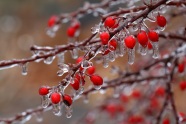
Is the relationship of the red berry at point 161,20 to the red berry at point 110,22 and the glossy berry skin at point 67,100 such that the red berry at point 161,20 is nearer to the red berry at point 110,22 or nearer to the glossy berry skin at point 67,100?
the red berry at point 110,22

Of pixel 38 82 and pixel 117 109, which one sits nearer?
pixel 117 109

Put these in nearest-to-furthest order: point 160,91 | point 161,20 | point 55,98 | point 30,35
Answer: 1. point 55,98
2. point 161,20
3. point 160,91
4. point 30,35

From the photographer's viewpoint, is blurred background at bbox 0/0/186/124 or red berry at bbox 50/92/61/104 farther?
blurred background at bbox 0/0/186/124

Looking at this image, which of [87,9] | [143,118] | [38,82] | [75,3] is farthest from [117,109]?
[75,3]

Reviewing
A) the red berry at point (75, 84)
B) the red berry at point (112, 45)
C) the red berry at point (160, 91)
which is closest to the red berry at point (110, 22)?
the red berry at point (112, 45)

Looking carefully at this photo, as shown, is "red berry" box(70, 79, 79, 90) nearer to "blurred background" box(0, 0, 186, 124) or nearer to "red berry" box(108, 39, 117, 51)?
"red berry" box(108, 39, 117, 51)

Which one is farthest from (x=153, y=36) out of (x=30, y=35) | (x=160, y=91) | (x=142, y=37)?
(x=30, y=35)

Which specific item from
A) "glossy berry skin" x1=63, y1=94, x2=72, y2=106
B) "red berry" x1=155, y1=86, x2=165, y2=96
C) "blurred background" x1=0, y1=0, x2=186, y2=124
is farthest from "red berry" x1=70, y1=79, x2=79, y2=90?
"blurred background" x1=0, y1=0, x2=186, y2=124

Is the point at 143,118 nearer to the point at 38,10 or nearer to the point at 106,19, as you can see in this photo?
the point at 106,19

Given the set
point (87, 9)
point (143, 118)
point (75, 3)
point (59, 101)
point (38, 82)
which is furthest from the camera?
point (75, 3)

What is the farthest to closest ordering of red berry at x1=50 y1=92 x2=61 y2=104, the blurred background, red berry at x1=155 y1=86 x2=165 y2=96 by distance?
the blurred background < red berry at x1=155 y1=86 x2=165 y2=96 < red berry at x1=50 y1=92 x2=61 y2=104

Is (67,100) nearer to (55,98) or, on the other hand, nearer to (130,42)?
(55,98)
